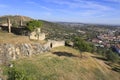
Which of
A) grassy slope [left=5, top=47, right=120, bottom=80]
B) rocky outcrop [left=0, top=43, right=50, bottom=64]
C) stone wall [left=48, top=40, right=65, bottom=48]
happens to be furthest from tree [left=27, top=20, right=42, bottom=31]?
grassy slope [left=5, top=47, right=120, bottom=80]

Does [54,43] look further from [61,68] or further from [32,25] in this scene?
[61,68]

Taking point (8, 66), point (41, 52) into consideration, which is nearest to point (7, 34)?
point (41, 52)

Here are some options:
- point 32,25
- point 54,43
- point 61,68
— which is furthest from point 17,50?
point 54,43

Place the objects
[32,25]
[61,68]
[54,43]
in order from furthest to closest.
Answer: [54,43]
[32,25]
[61,68]

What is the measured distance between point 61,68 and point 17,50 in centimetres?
940

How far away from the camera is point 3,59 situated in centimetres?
3578

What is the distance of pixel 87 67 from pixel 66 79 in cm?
936

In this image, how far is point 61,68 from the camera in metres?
39.5

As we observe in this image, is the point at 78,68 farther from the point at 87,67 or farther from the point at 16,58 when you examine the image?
the point at 16,58

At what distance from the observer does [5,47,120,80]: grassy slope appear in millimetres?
35125

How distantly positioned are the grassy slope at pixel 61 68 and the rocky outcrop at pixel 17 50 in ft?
4.32

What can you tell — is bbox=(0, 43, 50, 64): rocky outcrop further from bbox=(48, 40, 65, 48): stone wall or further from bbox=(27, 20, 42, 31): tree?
bbox=(27, 20, 42, 31): tree

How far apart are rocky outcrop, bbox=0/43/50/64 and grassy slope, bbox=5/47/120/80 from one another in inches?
51.8

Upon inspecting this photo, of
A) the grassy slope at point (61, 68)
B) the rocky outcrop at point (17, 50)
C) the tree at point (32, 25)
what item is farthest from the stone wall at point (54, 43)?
the tree at point (32, 25)
